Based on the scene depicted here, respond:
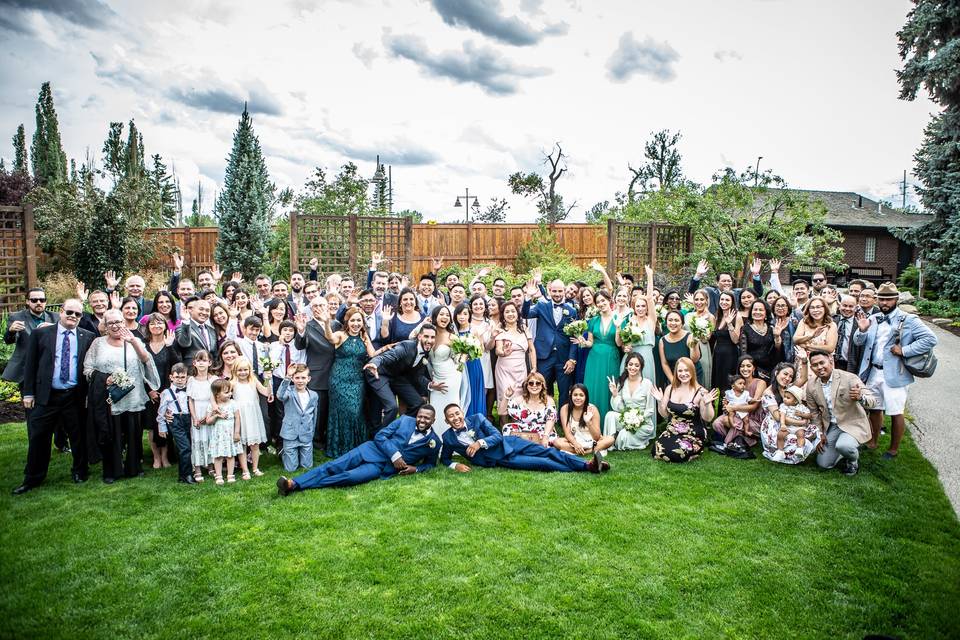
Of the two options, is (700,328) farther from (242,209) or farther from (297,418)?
(242,209)

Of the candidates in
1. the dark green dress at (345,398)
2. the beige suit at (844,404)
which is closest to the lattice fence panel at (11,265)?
the dark green dress at (345,398)

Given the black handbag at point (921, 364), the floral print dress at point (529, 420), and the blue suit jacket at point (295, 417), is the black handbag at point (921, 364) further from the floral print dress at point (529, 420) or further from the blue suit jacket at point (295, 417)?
the blue suit jacket at point (295, 417)

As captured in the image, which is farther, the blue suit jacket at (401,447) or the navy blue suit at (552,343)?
the navy blue suit at (552,343)

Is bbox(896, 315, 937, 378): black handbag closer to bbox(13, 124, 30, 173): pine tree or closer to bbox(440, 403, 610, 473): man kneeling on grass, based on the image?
bbox(440, 403, 610, 473): man kneeling on grass

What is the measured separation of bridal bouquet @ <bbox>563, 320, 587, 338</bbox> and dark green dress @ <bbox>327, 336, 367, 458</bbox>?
2.47 m

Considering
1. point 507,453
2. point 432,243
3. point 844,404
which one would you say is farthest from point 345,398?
point 432,243

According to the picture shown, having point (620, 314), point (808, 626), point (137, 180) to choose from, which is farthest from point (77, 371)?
point (137, 180)

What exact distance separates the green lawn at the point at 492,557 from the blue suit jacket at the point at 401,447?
24 cm

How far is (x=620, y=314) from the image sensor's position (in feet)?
24.2

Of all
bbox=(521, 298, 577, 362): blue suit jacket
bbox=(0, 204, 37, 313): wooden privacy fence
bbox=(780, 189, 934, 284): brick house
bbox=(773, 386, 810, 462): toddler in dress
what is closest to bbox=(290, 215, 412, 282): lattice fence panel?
bbox=(0, 204, 37, 313): wooden privacy fence

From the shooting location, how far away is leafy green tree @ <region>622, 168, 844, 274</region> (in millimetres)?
15102

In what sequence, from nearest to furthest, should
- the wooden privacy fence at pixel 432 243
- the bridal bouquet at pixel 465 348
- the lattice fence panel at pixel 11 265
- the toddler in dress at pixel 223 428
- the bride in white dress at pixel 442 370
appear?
the toddler in dress at pixel 223 428, the bridal bouquet at pixel 465 348, the bride in white dress at pixel 442 370, the lattice fence panel at pixel 11 265, the wooden privacy fence at pixel 432 243

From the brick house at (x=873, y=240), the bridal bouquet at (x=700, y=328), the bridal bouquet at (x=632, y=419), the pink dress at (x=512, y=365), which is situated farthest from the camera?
the brick house at (x=873, y=240)

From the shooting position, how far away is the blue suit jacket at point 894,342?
6.32 meters
